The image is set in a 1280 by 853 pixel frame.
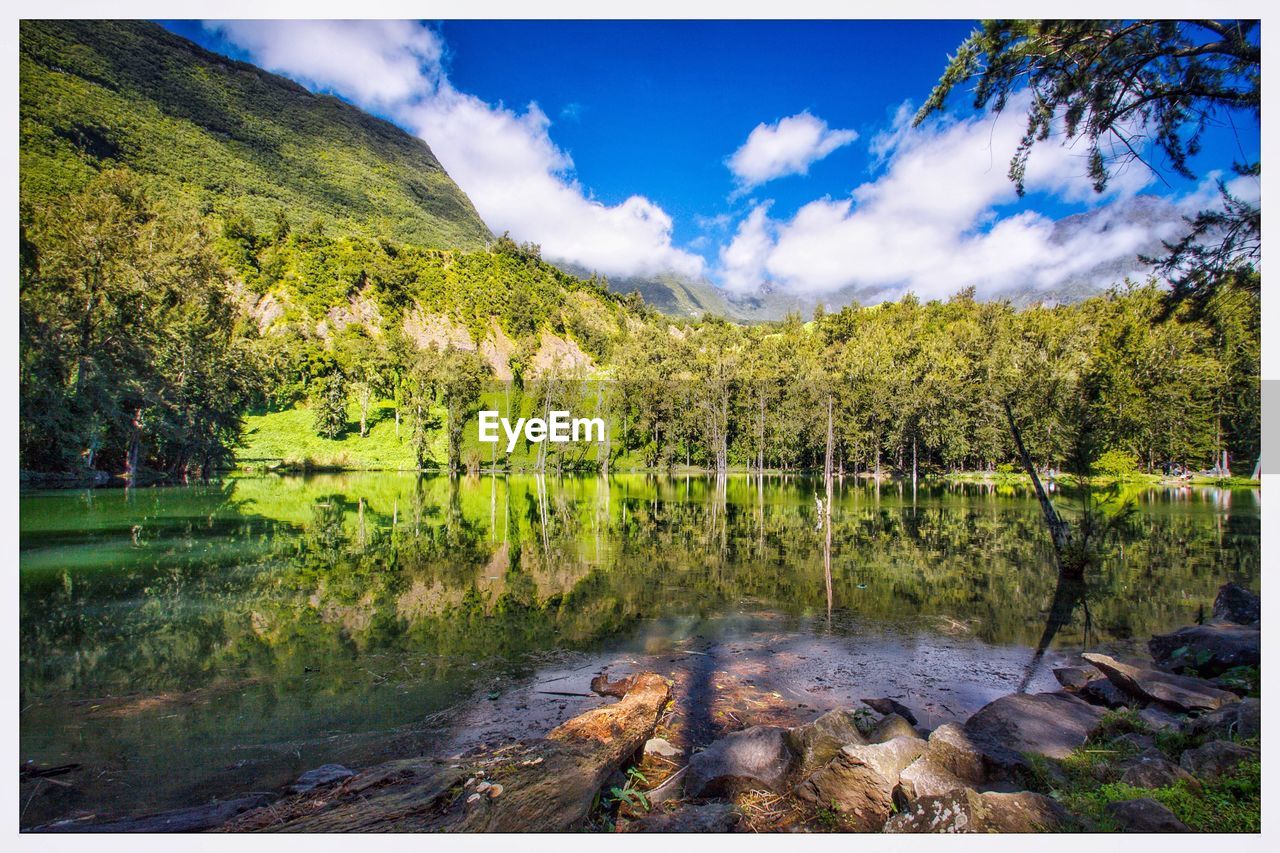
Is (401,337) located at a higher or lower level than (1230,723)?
higher

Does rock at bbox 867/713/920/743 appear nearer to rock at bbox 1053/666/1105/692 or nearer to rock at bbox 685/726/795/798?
rock at bbox 685/726/795/798

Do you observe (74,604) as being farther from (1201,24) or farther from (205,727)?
(1201,24)

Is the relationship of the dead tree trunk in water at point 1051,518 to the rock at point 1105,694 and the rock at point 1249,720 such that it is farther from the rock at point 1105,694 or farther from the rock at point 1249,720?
the rock at point 1249,720

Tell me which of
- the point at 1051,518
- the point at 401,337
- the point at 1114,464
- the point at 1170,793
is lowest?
the point at 1170,793

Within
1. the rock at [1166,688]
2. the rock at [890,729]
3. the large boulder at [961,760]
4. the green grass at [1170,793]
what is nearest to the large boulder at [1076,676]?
the rock at [1166,688]

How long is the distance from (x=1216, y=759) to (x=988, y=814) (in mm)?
1867

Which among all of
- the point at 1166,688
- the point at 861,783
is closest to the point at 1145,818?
the point at 861,783

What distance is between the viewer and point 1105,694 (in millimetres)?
5949

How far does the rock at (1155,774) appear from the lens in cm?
369

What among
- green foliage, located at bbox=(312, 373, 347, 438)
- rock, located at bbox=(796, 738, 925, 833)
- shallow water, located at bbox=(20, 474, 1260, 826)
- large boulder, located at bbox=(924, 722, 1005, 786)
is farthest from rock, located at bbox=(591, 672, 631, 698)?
green foliage, located at bbox=(312, 373, 347, 438)

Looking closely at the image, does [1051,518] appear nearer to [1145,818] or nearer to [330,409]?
[1145,818]

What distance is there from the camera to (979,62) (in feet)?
17.1

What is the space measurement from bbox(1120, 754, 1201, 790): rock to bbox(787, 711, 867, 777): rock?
166 centimetres

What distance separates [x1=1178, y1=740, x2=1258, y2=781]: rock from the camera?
3801 millimetres
